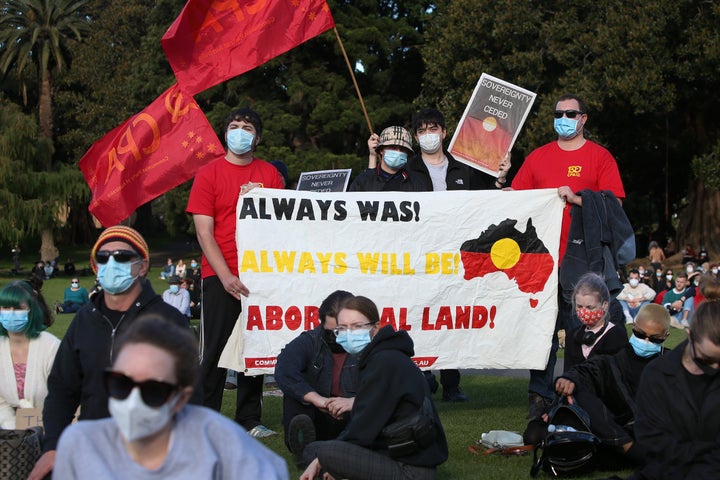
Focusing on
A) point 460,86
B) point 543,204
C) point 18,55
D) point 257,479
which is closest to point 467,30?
point 460,86

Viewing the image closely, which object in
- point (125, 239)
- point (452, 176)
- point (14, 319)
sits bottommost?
point (14, 319)

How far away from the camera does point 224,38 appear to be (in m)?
9.68

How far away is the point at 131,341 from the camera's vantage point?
316 cm

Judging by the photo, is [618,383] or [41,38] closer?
[618,383]

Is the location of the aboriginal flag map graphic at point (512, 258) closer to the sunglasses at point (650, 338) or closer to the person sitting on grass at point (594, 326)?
the person sitting on grass at point (594, 326)

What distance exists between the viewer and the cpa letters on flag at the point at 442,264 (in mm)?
8469

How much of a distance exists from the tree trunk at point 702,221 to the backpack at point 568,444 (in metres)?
30.5

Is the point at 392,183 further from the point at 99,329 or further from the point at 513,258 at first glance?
the point at 99,329

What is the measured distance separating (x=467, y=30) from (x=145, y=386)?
100.0ft

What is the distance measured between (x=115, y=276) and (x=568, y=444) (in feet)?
10.0

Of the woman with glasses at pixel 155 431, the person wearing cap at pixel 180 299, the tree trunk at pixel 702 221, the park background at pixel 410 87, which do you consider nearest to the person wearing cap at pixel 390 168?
the park background at pixel 410 87

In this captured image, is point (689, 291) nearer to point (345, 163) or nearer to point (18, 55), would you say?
point (345, 163)

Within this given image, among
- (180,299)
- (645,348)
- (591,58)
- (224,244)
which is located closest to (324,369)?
(224,244)

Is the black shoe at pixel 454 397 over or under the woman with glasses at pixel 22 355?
under
